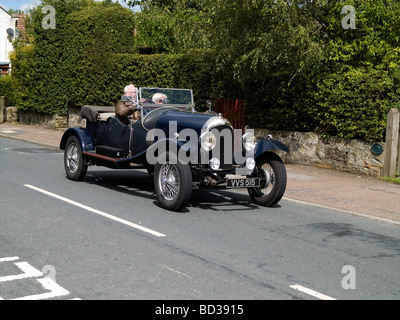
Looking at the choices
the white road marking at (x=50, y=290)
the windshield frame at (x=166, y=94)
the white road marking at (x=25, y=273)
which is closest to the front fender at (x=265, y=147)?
the windshield frame at (x=166, y=94)

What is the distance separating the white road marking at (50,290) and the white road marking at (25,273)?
0.19 m

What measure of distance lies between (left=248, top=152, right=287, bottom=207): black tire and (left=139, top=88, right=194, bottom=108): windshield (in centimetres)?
205

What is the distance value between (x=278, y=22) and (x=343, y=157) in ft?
11.8

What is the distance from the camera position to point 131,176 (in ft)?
39.6

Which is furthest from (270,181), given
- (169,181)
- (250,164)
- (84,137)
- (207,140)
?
(84,137)

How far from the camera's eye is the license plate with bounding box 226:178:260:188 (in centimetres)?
833

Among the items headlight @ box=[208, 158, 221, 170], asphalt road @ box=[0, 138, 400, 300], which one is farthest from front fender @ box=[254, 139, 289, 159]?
asphalt road @ box=[0, 138, 400, 300]

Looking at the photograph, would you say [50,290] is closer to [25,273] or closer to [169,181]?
[25,273]

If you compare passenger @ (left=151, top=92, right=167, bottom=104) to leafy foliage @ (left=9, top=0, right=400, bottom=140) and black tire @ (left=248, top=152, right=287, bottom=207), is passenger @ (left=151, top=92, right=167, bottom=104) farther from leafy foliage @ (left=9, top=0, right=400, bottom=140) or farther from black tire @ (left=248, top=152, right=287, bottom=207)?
leafy foliage @ (left=9, top=0, right=400, bottom=140)

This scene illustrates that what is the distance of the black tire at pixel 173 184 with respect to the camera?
8.09m

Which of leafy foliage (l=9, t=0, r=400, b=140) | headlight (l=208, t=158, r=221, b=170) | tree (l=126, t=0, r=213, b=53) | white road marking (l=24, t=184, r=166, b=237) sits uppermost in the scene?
tree (l=126, t=0, r=213, b=53)

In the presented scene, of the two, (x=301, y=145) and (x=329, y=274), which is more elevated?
(x=301, y=145)
